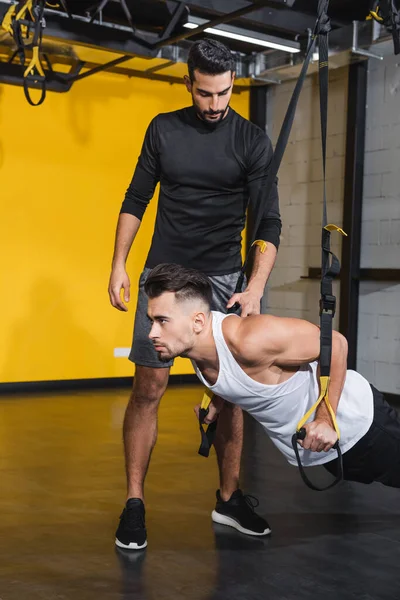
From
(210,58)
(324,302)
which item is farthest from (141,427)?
(210,58)

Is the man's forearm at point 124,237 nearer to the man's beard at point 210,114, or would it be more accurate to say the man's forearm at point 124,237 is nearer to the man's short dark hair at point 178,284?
the man's beard at point 210,114

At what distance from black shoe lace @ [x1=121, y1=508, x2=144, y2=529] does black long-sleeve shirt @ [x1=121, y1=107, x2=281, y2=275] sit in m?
0.83

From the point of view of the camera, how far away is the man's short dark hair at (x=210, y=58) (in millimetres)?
2389

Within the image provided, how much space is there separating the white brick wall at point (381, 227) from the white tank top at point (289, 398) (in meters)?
3.74

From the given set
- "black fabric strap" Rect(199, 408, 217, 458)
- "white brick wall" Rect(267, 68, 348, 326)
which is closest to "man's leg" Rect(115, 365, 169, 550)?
"black fabric strap" Rect(199, 408, 217, 458)

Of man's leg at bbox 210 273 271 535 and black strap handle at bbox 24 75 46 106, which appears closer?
man's leg at bbox 210 273 271 535

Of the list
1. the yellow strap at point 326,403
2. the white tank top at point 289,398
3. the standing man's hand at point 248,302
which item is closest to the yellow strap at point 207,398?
the white tank top at point 289,398

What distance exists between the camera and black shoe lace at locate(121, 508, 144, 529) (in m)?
2.54

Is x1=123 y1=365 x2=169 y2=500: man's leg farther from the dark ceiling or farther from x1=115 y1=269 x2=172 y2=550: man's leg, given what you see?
the dark ceiling

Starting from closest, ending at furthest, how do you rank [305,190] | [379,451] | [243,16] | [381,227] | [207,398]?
[379,451] < [207,398] < [243,16] < [381,227] < [305,190]

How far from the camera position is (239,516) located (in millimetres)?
2721

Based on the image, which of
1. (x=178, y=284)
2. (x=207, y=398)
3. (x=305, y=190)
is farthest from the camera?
(x=305, y=190)

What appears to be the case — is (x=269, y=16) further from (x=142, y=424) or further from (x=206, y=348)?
(x=206, y=348)

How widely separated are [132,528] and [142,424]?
1.12ft
